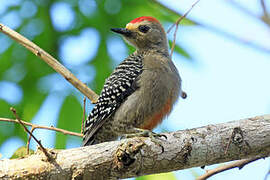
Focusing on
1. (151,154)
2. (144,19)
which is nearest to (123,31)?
(144,19)

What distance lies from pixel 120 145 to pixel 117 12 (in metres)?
3.16

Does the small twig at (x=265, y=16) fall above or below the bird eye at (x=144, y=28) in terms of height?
below

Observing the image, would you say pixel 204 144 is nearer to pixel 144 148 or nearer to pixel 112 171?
pixel 144 148

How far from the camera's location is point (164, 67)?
19.2 ft

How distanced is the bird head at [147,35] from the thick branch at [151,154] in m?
2.72

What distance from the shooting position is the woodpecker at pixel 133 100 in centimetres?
548

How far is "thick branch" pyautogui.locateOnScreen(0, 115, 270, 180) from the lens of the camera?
3844mm

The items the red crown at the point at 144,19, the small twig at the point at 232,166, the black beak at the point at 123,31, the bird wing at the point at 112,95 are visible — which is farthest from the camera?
the red crown at the point at 144,19

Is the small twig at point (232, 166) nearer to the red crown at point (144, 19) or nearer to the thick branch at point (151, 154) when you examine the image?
the thick branch at point (151, 154)

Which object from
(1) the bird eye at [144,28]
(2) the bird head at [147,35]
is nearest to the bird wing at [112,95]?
(2) the bird head at [147,35]

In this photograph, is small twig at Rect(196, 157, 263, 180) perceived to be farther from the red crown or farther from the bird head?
the red crown

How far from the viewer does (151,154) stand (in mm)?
3945

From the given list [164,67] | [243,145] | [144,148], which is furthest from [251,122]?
[164,67]

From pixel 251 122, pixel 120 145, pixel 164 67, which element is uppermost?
pixel 164 67
